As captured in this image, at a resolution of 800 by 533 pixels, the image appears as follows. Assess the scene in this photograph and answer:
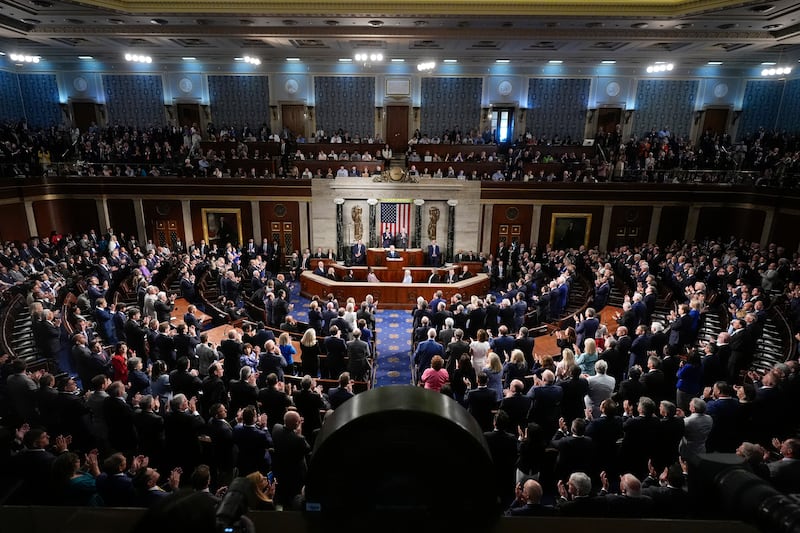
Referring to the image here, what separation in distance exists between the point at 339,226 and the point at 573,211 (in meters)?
9.87

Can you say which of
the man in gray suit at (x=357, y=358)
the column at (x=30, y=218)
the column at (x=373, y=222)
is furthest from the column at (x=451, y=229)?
the column at (x=30, y=218)

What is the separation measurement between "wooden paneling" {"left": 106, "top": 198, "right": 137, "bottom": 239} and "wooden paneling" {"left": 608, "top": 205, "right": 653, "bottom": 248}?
20047mm

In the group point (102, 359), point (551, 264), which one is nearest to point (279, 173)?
point (551, 264)

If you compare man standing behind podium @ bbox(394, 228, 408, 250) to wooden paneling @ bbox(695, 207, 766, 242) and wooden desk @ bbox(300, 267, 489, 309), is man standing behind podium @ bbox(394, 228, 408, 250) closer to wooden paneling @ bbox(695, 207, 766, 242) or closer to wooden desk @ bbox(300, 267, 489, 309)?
wooden desk @ bbox(300, 267, 489, 309)

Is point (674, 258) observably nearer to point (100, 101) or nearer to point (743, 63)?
point (743, 63)

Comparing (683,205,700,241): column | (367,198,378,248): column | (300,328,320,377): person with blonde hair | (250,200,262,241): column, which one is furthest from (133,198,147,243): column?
(683,205,700,241): column

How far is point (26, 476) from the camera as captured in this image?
160 inches

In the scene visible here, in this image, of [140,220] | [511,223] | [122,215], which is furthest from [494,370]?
[122,215]

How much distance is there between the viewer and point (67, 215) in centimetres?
1897

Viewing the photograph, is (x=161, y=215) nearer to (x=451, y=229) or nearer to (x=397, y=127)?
(x=397, y=127)

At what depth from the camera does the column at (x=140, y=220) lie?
19.2m

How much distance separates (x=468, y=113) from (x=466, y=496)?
2391 centimetres

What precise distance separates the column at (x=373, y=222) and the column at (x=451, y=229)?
119 inches

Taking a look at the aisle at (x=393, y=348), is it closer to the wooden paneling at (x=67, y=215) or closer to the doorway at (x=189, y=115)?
the wooden paneling at (x=67, y=215)
